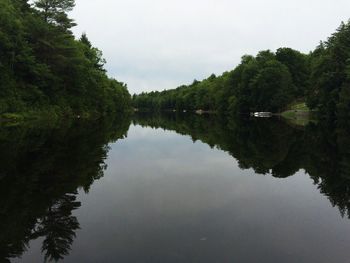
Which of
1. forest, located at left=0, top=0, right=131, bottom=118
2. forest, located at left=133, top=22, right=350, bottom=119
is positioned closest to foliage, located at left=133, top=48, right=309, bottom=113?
forest, located at left=133, top=22, right=350, bottom=119

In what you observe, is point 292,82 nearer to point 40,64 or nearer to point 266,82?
point 266,82

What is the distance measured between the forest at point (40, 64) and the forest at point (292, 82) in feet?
139

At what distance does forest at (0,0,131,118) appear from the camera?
50.5 metres

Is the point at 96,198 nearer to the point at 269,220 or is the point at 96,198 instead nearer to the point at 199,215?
the point at 199,215

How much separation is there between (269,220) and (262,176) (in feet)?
23.9

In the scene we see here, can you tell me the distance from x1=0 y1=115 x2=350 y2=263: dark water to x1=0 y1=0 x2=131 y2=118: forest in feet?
101

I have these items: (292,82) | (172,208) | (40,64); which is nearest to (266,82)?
(292,82)

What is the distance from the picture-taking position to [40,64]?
55.7m

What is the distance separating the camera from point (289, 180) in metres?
17.8

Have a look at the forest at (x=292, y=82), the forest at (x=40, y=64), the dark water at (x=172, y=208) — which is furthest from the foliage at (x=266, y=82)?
the dark water at (x=172, y=208)

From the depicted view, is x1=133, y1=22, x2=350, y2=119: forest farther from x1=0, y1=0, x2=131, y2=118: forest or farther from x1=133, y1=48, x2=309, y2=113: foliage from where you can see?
x1=0, y1=0, x2=131, y2=118: forest

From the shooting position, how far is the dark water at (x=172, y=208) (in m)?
8.99

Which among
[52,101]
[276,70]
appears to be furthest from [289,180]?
[276,70]

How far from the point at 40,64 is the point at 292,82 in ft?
243
